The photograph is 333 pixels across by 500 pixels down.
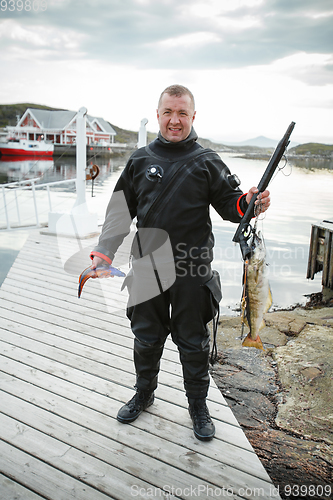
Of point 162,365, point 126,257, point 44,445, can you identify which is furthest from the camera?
point 126,257

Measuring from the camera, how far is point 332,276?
873cm

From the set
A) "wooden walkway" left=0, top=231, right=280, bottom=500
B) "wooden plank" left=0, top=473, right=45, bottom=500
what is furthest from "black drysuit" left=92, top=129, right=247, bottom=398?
"wooden plank" left=0, top=473, right=45, bottom=500

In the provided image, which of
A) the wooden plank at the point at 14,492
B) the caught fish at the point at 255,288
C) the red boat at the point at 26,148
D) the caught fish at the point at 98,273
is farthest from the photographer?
the red boat at the point at 26,148

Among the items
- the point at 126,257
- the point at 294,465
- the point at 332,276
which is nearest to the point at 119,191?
the point at 294,465

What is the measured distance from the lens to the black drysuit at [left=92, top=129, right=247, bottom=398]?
2.10 metres

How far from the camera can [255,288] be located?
1967 mm

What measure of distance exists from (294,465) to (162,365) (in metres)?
1.26

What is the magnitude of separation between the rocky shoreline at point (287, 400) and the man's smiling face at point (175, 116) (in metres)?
2.04

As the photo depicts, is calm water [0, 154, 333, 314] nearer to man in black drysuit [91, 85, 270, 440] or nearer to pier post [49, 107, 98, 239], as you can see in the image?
man in black drysuit [91, 85, 270, 440]

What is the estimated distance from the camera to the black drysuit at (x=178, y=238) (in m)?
2.10

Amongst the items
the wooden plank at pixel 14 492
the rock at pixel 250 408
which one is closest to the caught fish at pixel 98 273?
the wooden plank at pixel 14 492

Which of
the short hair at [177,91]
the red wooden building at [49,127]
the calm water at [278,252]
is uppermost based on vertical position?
the red wooden building at [49,127]

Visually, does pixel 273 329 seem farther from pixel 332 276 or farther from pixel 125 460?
pixel 332 276

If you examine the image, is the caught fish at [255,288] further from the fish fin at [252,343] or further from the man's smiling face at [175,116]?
the man's smiling face at [175,116]
